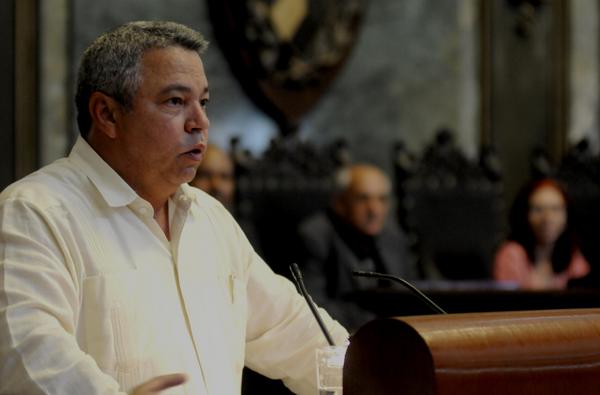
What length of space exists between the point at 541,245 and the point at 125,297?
14.5 feet

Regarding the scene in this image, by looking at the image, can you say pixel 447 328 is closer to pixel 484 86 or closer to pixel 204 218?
pixel 204 218

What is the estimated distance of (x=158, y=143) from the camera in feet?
7.61

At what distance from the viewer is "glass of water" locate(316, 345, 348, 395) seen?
2.18 metres

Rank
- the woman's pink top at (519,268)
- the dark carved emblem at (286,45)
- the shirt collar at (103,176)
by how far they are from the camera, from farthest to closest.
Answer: the dark carved emblem at (286,45) < the woman's pink top at (519,268) < the shirt collar at (103,176)

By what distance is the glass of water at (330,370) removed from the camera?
2182 mm

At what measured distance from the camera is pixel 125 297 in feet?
7.12

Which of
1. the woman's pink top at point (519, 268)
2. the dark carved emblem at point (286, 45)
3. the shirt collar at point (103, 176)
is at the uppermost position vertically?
the dark carved emblem at point (286, 45)

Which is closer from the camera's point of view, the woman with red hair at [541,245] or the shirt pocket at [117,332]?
the shirt pocket at [117,332]

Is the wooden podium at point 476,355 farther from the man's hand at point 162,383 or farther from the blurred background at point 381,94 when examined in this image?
the blurred background at point 381,94

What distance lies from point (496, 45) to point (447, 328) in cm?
652

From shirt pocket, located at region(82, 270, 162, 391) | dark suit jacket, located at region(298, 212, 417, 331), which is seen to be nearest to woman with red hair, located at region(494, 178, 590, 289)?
dark suit jacket, located at region(298, 212, 417, 331)

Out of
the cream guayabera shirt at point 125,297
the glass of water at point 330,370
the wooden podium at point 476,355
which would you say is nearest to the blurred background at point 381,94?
the cream guayabera shirt at point 125,297

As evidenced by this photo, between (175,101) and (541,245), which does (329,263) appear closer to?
(541,245)

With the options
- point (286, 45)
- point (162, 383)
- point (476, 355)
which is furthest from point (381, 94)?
point (476, 355)
